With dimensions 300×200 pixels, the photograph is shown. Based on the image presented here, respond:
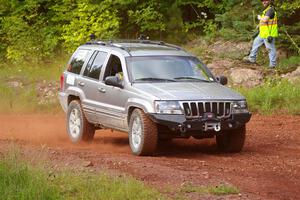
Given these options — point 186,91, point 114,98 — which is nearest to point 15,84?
point 114,98

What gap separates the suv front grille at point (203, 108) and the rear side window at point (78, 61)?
10.7 ft

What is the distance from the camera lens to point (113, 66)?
13.1 metres

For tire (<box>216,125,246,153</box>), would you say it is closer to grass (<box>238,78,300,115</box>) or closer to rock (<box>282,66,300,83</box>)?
grass (<box>238,78,300,115</box>)

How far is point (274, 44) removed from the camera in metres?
20.7

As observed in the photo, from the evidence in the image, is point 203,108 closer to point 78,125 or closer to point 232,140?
point 232,140

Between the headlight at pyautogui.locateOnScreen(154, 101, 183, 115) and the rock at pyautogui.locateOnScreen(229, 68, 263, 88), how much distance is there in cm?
825

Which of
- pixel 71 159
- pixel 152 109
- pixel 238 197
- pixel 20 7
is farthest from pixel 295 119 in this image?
pixel 20 7

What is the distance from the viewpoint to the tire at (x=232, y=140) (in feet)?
40.6

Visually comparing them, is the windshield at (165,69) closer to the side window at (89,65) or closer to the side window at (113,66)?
the side window at (113,66)

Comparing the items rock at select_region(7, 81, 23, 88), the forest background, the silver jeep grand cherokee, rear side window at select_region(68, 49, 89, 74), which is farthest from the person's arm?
rear side window at select_region(68, 49, 89, 74)

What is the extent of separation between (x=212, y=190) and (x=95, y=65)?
5.29 metres

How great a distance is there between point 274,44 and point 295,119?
467cm

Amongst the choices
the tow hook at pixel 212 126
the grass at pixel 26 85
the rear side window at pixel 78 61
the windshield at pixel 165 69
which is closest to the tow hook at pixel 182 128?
Answer: the tow hook at pixel 212 126

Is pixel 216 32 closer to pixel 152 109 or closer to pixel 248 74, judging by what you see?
pixel 248 74
